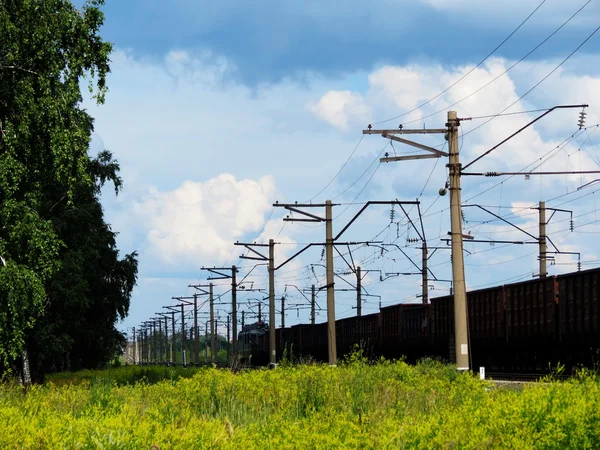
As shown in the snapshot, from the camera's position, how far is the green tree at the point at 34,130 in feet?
81.0

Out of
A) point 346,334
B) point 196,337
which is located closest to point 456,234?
point 346,334

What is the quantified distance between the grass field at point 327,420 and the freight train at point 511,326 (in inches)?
224

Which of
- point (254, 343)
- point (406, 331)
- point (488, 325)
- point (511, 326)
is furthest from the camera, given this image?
point (254, 343)

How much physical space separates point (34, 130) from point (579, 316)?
693 inches

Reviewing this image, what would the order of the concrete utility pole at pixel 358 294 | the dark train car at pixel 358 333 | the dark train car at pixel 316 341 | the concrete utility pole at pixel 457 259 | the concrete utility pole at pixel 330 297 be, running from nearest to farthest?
the concrete utility pole at pixel 457 259 < the concrete utility pole at pixel 330 297 < the dark train car at pixel 358 333 < the dark train car at pixel 316 341 < the concrete utility pole at pixel 358 294

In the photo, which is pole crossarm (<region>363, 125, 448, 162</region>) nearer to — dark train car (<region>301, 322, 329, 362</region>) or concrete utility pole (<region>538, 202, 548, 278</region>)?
concrete utility pole (<region>538, 202, 548, 278</region>)

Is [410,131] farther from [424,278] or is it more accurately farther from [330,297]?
[424,278]

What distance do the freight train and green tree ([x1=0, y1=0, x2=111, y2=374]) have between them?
8223mm

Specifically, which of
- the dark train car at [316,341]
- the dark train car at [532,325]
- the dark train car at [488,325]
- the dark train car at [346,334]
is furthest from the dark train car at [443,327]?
the dark train car at [316,341]

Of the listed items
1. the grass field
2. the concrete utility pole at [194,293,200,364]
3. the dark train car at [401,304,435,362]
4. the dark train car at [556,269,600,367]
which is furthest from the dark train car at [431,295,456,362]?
the concrete utility pole at [194,293,200,364]

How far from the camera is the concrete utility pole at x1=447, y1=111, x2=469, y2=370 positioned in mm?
22000

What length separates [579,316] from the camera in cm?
2936

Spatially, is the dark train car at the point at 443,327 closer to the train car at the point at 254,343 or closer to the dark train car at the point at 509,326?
the dark train car at the point at 509,326

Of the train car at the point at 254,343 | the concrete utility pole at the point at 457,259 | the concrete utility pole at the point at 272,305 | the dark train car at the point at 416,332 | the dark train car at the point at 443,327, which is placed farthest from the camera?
the train car at the point at 254,343
